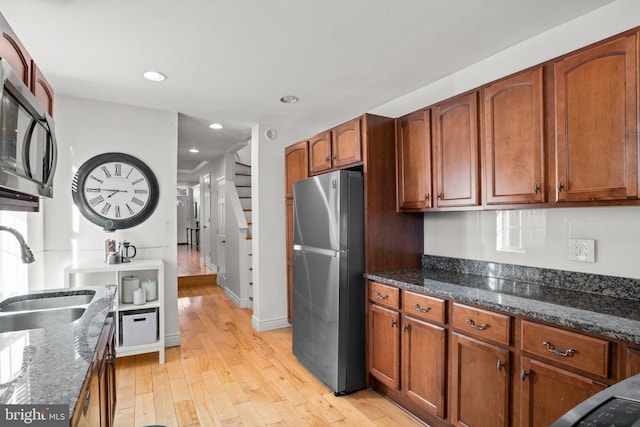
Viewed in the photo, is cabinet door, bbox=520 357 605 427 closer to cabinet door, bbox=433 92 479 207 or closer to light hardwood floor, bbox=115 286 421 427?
light hardwood floor, bbox=115 286 421 427

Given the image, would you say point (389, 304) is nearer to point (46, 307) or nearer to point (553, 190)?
point (553, 190)

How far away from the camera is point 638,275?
169cm

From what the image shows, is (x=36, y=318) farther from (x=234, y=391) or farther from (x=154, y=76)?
(x=154, y=76)

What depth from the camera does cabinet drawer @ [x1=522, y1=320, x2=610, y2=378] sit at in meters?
1.32

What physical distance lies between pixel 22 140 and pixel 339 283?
1.90 metres

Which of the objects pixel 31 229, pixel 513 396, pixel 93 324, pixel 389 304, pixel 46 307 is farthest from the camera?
pixel 31 229

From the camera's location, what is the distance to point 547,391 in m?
1.50

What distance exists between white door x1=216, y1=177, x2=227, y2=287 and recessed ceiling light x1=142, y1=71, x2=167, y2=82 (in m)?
3.18

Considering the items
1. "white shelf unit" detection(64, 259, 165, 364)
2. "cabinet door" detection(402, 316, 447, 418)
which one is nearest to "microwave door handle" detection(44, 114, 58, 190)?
"white shelf unit" detection(64, 259, 165, 364)

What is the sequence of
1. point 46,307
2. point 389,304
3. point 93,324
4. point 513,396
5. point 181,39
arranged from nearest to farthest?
point 93,324 < point 513,396 < point 46,307 < point 181,39 < point 389,304

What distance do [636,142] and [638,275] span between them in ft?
2.19

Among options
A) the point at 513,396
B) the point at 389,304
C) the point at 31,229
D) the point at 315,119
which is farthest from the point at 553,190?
the point at 31,229

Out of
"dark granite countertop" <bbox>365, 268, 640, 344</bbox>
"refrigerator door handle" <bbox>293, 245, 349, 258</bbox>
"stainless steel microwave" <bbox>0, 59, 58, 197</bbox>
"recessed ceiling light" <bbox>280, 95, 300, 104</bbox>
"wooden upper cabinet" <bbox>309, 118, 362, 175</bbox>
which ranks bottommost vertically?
"dark granite countertop" <bbox>365, 268, 640, 344</bbox>

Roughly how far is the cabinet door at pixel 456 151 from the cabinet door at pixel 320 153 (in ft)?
3.15
